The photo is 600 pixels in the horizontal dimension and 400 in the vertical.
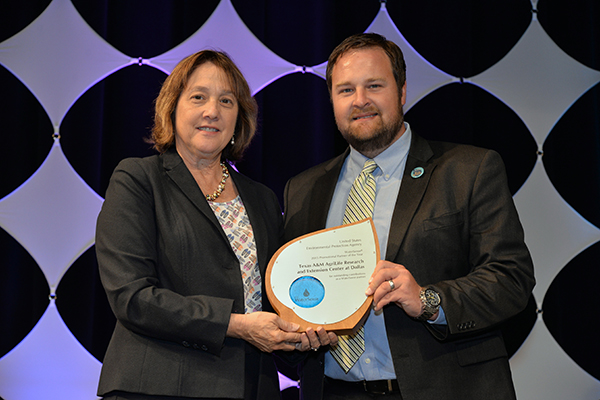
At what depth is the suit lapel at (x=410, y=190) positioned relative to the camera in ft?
5.93

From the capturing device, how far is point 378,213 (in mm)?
1954

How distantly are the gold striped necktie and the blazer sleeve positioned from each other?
0.47 meters

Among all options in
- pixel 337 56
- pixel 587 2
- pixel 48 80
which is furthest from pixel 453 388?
pixel 587 2

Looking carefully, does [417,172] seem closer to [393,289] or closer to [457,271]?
[457,271]

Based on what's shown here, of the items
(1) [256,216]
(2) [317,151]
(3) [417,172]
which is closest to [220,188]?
(1) [256,216]

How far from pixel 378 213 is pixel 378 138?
34cm

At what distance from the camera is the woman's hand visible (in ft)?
5.33

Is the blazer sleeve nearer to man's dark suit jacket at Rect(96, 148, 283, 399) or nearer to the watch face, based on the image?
man's dark suit jacket at Rect(96, 148, 283, 399)

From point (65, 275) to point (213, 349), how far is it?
1.36 m

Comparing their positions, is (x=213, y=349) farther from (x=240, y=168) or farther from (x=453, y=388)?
(x=240, y=168)

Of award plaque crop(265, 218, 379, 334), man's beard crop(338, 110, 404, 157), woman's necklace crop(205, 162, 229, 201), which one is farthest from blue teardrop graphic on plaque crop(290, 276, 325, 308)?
man's beard crop(338, 110, 404, 157)

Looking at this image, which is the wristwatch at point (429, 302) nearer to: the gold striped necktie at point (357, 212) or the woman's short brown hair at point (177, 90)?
the gold striped necktie at point (357, 212)

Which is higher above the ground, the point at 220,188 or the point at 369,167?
the point at 369,167

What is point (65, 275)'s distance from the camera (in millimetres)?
2607
